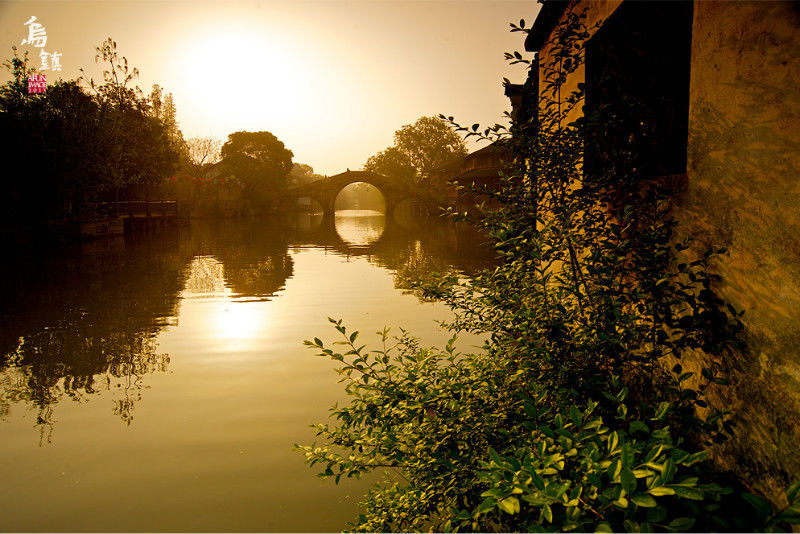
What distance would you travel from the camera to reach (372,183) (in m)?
65.6

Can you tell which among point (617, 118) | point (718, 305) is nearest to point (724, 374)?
point (718, 305)

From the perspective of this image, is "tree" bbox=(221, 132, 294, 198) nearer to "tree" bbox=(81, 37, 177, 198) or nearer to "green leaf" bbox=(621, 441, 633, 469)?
"tree" bbox=(81, 37, 177, 198)

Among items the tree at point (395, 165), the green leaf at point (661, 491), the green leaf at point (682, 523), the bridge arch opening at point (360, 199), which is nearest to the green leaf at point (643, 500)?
the green leaf at point (661, 491)

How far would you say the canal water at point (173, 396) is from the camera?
3672 mm

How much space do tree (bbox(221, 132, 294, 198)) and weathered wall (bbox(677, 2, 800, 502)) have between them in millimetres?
58677

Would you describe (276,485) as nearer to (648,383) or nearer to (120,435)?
(120,435)

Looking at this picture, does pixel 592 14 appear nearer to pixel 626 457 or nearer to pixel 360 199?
pixel 626 457

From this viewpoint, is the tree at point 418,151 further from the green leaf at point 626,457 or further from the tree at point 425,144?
the green leaf at point 626,457

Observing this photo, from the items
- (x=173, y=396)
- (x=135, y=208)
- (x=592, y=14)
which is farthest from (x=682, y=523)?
(x=135, y=208)

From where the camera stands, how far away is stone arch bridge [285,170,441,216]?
6247cm

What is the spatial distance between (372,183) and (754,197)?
6428 cm

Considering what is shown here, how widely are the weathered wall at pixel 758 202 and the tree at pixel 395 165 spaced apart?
86.6 meters

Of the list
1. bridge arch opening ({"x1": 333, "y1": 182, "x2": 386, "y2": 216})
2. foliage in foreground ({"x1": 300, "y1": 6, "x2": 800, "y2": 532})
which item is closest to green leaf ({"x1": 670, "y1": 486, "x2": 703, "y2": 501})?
foliage in foreground ({"x1": 300, "y1": 6, "x2": 800, "y2": 532})

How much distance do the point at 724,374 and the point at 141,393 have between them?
578cm
